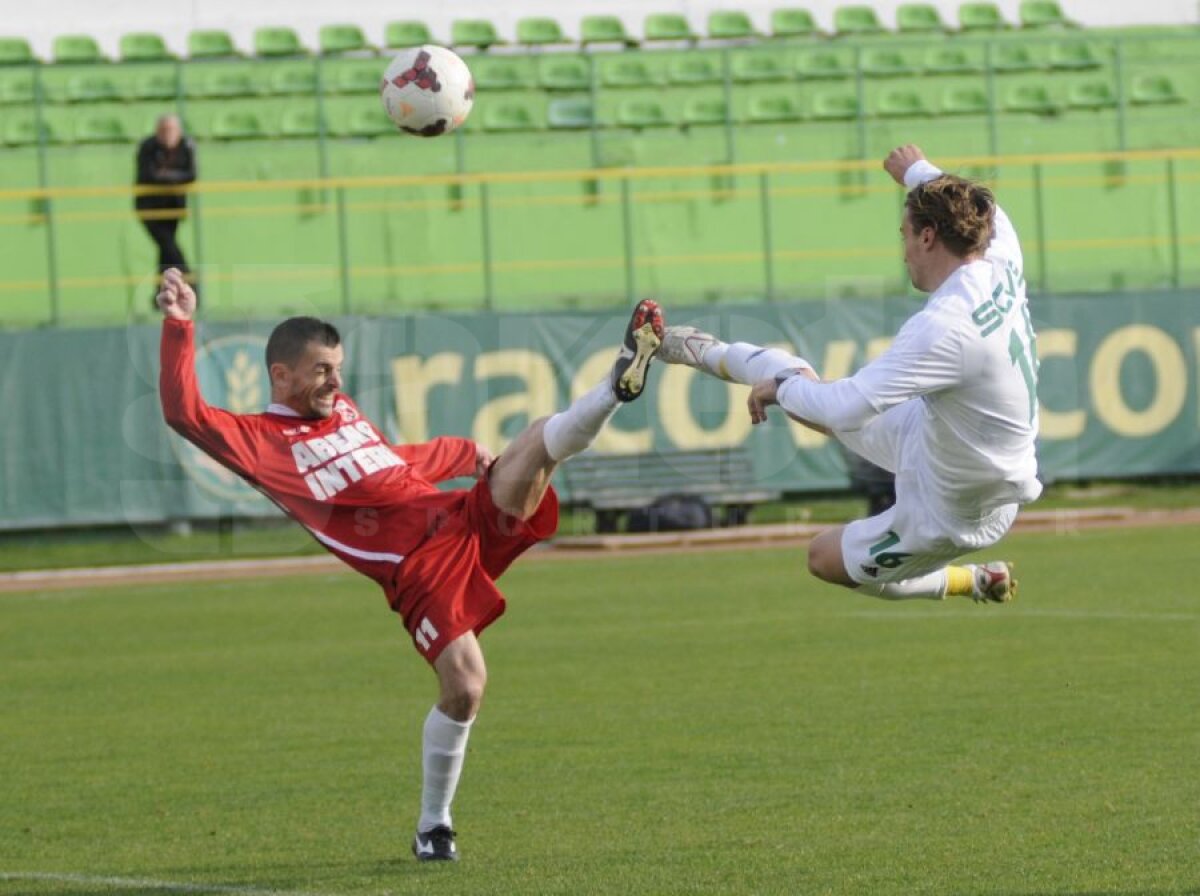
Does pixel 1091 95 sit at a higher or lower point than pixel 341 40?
lower

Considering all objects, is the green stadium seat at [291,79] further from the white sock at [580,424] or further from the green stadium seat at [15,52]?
the white sock at [580,424]

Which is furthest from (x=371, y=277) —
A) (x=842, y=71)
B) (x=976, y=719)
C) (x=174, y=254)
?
(x=976, y=719)

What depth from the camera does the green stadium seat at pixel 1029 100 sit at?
90.2 ft

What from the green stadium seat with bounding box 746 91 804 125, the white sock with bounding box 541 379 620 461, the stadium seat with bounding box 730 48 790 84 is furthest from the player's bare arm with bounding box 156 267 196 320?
the stadium seat with bounding box 730 48 790 84

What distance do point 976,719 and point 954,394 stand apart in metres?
3.59

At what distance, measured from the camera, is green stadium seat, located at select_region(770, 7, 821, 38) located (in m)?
28.7

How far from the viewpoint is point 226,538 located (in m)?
22.1

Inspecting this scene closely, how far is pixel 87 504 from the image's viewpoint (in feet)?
72.2

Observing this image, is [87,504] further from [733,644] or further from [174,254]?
[733,644]

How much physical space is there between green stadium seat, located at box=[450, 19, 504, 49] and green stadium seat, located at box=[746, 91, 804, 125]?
3.74m

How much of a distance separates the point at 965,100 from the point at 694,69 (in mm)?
3722

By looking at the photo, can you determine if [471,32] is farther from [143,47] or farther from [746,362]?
[746,362]

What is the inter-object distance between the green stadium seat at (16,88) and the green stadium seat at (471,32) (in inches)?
226

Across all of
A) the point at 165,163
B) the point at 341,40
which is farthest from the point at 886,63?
the point at 165,163
